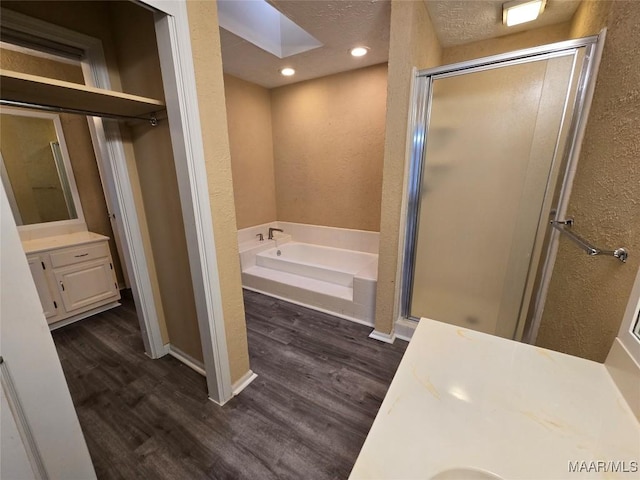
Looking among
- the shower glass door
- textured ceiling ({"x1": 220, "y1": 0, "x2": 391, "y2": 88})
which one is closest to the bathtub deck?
the shower glass door

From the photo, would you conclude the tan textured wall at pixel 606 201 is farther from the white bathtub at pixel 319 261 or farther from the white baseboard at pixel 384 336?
the white bathtub at pixel 319 261

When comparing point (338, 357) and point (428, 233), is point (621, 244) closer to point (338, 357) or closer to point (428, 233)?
point (428, 233)

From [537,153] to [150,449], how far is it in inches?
108

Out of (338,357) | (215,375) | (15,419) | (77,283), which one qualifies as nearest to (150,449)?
(215,375)

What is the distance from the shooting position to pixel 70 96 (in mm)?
1068

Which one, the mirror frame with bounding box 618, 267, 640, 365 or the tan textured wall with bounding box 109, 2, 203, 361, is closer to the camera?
the mirror frame with bounding box 618, 267, 640, 365

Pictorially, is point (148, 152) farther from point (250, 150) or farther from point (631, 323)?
point (631, 323)

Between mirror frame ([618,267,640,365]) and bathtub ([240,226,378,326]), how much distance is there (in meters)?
1.58

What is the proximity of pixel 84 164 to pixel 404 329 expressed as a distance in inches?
139

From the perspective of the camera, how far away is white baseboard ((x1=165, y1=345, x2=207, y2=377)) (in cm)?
181

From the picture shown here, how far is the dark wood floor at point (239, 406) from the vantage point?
1268 millimetres

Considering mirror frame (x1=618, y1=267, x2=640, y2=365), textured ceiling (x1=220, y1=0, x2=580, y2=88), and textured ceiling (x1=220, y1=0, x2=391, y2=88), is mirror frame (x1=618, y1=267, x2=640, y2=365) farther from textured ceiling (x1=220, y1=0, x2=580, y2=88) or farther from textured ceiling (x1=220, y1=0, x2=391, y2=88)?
textured ceiling (x1=220, y1=0, x2=391, y2=88)

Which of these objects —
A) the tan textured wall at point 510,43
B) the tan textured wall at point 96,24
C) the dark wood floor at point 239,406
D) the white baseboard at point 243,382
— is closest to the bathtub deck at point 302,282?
the dark wood floor at point 239,406

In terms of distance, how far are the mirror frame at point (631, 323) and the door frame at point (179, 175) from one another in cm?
159
